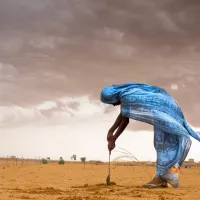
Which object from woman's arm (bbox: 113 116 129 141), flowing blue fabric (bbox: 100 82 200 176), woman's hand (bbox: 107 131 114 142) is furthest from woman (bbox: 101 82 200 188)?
woman's hand (bbox: 107 131 114 142)

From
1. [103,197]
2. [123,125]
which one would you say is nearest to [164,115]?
[123,125]

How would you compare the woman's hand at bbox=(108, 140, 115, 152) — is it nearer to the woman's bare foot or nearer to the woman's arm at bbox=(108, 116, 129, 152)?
the woman's arm at bbox=(108, 116, 129, 152)

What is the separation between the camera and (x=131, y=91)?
9969mm

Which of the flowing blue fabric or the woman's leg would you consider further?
the woman's leg

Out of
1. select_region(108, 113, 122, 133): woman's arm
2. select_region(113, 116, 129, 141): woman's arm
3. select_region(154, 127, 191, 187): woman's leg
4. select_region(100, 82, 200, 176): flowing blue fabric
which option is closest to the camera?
select_region(100, 82, 200, 176): flowing blue fabric

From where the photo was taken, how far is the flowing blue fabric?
31.9 ft

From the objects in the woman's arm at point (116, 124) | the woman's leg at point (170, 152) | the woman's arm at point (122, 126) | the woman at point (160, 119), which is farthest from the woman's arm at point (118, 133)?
the woman's leg at point (170, 152)

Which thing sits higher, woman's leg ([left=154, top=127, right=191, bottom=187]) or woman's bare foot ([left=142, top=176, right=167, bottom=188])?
woman's leg ([left=154, top=127, right=191, bottom=187])

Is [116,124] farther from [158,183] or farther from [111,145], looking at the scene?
[158,183]

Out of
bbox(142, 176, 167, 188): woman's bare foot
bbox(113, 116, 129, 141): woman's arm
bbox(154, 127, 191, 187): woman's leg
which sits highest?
bbox(113, 116, 129, 141): woman's arm

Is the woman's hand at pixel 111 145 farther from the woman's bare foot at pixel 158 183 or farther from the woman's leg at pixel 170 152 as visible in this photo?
the woman's bare foot at pixel 158 183

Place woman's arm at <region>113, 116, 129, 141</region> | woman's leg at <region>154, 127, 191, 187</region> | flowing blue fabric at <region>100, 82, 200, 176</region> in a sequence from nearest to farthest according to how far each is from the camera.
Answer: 1. flowing blue fabric at <region>100, 82, 200, 176</region>
2. woman's leg at <region>154, 127, 191, 187</region>
3. woman's arm at <region>113, 116, 129, 141</region>

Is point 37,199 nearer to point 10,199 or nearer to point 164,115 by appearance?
point 10,199

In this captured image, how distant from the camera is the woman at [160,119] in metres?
9.74
